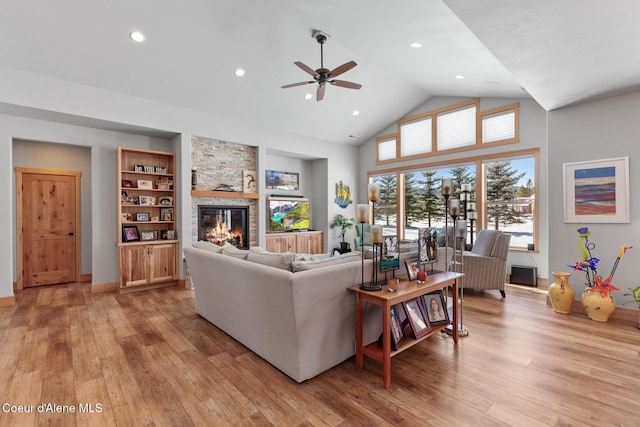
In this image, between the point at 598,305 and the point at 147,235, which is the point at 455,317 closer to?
the point at 598,305

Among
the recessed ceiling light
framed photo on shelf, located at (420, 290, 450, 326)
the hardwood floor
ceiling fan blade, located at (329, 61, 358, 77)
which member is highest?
the recessed ceiling light

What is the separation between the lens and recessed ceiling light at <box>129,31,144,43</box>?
3.89 meters

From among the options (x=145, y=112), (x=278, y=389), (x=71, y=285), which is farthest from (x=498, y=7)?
(x=71, y=285)

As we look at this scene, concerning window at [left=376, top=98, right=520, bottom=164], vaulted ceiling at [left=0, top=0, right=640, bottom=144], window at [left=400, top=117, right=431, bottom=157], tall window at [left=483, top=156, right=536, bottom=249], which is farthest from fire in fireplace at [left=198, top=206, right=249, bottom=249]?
tall window at [left=483, top=156, right=536, bottom=249]

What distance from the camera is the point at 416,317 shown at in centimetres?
266

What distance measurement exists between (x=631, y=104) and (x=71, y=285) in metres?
8.89

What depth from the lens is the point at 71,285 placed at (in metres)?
5.55

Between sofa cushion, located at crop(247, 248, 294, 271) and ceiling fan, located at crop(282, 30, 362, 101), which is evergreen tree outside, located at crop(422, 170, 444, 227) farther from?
sofa cushion, located at crop(247, 248, 294, 271)

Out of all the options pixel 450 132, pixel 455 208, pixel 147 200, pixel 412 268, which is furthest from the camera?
pixel 450 132

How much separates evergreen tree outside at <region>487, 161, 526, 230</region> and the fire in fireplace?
5075 millimetres

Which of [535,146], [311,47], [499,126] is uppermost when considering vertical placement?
[311,47]

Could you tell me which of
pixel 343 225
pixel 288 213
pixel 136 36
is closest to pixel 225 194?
pixel 288 213

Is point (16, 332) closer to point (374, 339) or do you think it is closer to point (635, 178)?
point (374, 339)

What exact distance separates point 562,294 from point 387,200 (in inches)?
182
